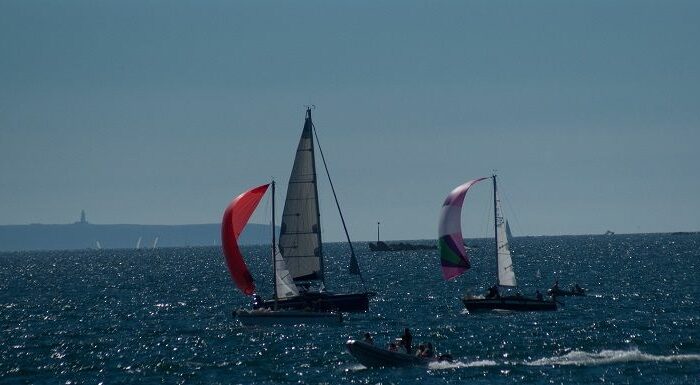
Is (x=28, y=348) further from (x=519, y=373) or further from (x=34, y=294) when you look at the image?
(x=34, y=294)

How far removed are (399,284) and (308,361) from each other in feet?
211

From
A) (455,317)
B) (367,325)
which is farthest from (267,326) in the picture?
(455,317)

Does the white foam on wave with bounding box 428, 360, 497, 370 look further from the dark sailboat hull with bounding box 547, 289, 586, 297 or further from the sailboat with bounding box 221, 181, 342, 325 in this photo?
the dark sailboat hull with bounding box 547, 289, 586, 297

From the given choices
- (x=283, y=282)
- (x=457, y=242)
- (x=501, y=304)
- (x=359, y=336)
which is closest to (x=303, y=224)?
(x=283, y=282)

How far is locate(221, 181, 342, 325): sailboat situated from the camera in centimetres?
6888

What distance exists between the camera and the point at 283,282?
72688 mm

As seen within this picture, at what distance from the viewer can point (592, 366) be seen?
49156 millimetres

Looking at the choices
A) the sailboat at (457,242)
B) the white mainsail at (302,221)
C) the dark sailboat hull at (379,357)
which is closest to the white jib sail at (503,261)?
the sailboat at (457,242)

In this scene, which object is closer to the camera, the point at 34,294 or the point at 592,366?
the point at 592,366

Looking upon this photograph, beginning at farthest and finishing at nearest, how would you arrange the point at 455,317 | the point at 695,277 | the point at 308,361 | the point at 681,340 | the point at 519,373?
1. the point at 695,277
2. the point at 455,317
3. the point at 681,340
4. the point at 308,361
5. the point at 519,373

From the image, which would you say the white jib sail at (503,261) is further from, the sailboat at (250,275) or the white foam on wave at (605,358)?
the white foam on wave at (605,358)

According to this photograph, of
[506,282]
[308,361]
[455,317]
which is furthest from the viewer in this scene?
[506,282]

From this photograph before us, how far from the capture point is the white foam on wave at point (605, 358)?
50000mm

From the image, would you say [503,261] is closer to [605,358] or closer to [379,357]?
[605,358]
